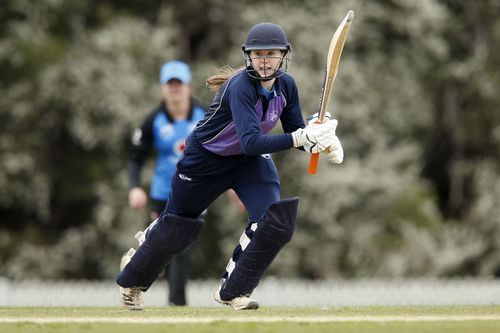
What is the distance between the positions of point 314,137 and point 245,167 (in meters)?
0.69

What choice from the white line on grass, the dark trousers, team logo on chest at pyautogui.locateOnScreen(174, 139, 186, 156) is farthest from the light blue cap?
the white line on grass

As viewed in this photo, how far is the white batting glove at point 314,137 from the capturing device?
22.2 ft

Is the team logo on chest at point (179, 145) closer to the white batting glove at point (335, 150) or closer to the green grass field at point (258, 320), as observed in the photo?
the green grass field at point (258, 320)

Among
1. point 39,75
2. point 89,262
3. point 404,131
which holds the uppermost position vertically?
point 39,75

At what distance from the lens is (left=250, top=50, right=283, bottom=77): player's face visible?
6949 mm

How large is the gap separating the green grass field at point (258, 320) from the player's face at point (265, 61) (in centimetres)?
140

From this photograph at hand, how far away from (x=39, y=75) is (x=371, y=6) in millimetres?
5400

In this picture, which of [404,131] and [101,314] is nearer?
[101,314]

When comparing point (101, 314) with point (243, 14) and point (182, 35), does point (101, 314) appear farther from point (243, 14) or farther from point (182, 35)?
point (182, 35)

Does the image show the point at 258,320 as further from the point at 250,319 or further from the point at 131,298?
the point at 131,298

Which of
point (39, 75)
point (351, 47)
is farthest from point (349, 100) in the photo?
point (39, 75)

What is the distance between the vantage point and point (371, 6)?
1938cm

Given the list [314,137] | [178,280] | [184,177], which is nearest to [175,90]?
[178,280]

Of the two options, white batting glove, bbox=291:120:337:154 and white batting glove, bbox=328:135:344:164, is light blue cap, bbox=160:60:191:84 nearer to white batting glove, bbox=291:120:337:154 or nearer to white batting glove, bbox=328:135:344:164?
white batting glove, bbox=328:135:344:164
